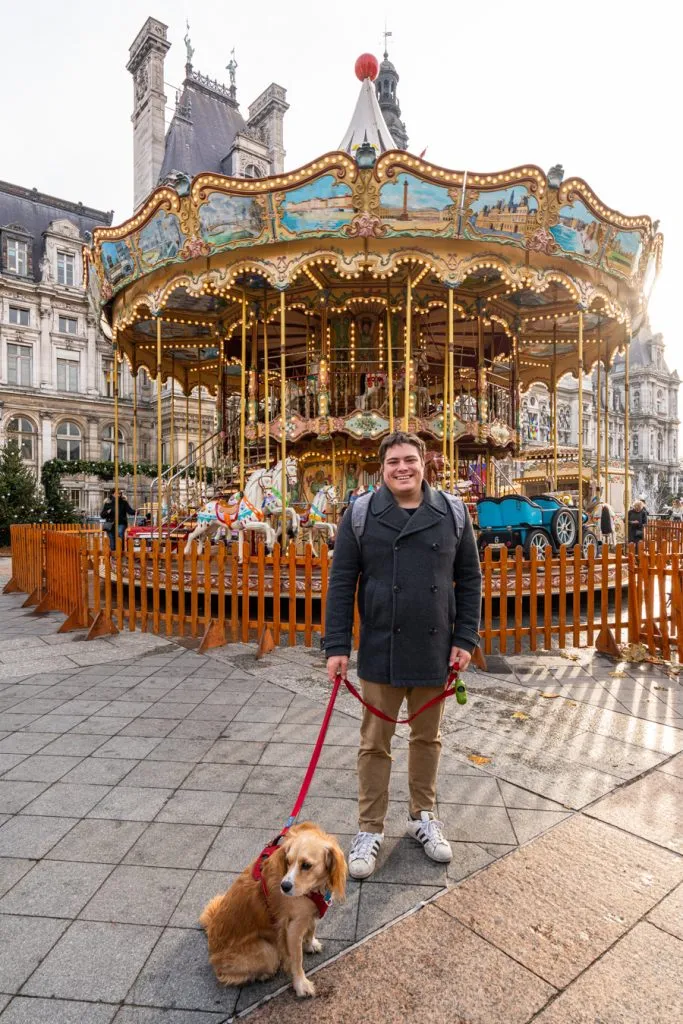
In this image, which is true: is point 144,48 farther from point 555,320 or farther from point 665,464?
point 665,464

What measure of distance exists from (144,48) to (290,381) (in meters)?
34.4

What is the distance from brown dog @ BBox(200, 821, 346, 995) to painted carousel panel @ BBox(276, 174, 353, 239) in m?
9.11

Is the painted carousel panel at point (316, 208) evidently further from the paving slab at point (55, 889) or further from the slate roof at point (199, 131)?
the slate roof at point (199, 131)

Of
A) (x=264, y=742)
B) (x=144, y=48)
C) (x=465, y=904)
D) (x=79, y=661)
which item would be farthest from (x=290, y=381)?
(x=144, y=48)

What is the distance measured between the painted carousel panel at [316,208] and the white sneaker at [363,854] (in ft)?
29.2

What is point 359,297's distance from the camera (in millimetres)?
11781

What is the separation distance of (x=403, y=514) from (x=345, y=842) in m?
1.63

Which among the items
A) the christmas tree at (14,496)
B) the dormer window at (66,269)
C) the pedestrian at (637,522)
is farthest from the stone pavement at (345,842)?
the dormer window at (66,269)

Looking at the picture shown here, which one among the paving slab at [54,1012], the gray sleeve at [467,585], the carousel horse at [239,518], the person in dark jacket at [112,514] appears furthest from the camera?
the person in dark jacket at [112,514]

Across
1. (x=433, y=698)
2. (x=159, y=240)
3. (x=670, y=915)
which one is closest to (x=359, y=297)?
(x=159, y=240)

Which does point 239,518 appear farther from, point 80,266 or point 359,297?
point 80,266

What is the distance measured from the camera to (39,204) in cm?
3897

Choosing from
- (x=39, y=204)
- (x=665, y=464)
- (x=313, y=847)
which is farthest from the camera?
(x=665, y=464)

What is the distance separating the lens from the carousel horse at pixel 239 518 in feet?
29.4
